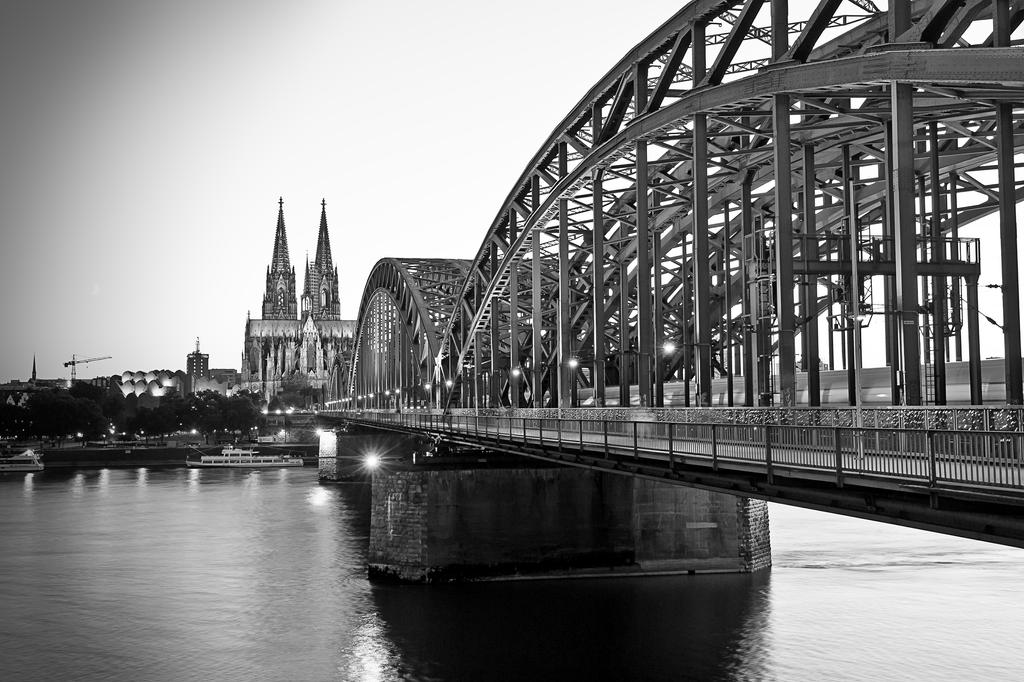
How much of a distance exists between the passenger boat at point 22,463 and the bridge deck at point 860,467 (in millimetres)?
117622

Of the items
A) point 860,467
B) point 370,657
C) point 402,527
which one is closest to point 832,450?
point 860,467

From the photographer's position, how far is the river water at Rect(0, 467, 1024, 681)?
107 ft

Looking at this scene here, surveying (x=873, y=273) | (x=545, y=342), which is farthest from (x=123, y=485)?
(x=873, y=273)

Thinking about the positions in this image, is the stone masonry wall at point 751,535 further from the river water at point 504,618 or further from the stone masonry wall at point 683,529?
the river water at point 504,618

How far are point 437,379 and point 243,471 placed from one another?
60237 mm

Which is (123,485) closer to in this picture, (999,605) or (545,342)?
(545,342)

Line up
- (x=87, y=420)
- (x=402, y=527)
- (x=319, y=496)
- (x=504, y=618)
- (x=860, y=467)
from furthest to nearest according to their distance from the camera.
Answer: (x=87, y=420), (x=319, y=496), (x=402, y=527), (x=504, y=618), (x=860, y=467)

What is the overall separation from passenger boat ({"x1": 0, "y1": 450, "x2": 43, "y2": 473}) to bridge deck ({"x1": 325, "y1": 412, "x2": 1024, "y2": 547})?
11762 centimetres

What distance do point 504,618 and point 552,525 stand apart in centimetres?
680

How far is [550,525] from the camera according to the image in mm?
43719

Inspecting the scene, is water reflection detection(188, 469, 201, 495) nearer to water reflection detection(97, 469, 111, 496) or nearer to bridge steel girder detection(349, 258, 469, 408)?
water reflection detection(97, 469, 111, 496)

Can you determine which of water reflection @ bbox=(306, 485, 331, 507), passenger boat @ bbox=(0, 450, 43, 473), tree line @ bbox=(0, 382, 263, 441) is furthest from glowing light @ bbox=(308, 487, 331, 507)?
tree line @ bbox=(0, 382, 263, 441)

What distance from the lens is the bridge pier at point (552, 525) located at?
1694 inches

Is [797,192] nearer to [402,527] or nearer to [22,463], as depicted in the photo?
[402,527]
